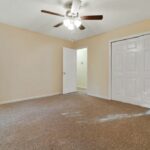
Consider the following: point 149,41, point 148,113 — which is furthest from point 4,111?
point 149,41

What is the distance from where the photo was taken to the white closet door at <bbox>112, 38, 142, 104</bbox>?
368 centimetres

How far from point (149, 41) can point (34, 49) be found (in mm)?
3607

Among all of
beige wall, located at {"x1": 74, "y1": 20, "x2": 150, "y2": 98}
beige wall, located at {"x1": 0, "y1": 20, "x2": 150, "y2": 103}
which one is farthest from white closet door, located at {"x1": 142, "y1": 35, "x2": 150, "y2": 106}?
beige wall, located at {"x1": 74, "y1": 20, "x2": 150, "y2": 98}

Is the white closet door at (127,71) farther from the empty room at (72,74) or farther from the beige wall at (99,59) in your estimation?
the beige wall at (99,59)

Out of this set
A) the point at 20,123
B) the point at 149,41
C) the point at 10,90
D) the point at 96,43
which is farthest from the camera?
the point at 96,43

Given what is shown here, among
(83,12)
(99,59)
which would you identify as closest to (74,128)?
(83,12)

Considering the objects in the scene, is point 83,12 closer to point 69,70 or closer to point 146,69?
point 146,69

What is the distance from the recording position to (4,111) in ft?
10.4

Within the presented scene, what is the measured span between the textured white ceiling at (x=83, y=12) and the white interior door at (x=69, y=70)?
149cm

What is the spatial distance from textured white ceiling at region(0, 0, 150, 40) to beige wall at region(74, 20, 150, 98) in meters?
0.29

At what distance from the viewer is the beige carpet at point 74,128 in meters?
1.82

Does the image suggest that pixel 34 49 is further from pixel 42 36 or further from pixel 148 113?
pixel 148 113

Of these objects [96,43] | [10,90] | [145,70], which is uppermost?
[96,43]

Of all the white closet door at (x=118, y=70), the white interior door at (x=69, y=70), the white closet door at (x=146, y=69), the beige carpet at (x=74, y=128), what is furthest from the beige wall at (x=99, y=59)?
the beige carpet at (x=74, y=128)
